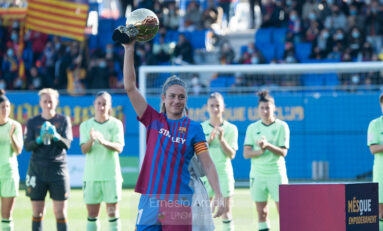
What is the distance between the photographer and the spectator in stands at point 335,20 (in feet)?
69.5

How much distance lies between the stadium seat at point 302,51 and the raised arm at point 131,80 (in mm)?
15390

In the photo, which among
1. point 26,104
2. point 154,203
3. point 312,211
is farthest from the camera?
point 26,104

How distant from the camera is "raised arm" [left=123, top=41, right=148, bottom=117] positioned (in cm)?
501

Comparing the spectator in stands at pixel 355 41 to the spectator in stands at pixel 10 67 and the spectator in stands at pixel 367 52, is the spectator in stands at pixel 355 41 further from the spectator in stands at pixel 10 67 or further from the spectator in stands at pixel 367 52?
the spectator in stands at pixel 10 67

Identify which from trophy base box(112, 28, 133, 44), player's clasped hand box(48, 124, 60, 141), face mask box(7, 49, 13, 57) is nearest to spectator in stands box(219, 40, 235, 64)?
face mask box(7, 49, 13, 57)

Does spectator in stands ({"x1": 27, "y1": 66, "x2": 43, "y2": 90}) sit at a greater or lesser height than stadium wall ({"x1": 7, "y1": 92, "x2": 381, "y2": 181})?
greater

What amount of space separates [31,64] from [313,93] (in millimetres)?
9586

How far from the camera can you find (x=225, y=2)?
22.9 metres

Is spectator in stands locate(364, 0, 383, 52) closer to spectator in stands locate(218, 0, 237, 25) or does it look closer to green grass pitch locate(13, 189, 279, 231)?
spectator in stands locate(218, 0, 237, 25)

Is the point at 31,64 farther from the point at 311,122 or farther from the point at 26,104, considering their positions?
the point at 311,122

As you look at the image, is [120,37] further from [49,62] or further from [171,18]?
[171,18]

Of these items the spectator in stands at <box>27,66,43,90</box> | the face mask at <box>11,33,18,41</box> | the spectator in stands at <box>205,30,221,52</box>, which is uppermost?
the face mask at <box>11,33,18,41</box>

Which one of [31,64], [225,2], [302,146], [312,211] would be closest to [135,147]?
[302,146]

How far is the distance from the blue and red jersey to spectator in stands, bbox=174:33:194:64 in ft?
49.8
